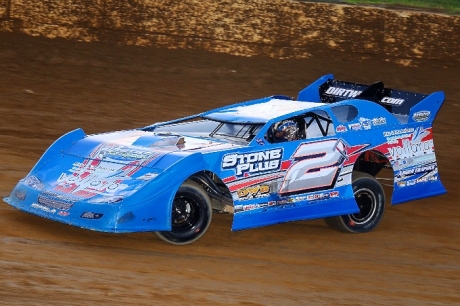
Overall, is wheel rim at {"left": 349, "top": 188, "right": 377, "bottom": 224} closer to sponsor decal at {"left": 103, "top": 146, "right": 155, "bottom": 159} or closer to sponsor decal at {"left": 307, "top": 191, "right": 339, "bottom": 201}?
sponsor decal at {"left": 307, "top": 191, "right": 339, "bottom": 201}

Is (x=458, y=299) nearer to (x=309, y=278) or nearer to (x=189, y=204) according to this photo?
(x=309, y=278)

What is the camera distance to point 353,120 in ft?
33.0

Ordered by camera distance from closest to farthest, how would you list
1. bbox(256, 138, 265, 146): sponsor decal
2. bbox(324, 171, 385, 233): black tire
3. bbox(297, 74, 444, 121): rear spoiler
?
bbox(256, 138, 265, 146): sponsor decal < bbox(324, 171, 385, 233): black tire < bbox(297, 74, 444, 121): rear spoiler

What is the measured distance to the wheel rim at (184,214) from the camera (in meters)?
8.78

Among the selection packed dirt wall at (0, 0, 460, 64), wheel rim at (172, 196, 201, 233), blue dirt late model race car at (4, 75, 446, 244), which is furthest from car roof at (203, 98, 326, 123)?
packed dirt wall at (0, 0, 460, 64)

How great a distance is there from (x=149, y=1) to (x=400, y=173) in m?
9.07

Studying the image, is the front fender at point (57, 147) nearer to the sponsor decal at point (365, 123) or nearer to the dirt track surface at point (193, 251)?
the dirt track surface at point (193, 251)

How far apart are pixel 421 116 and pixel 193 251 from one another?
11.4 feet

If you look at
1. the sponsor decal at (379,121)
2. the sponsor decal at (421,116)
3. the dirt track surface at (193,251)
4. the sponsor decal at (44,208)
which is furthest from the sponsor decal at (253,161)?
the sponsor decal at (421,116)

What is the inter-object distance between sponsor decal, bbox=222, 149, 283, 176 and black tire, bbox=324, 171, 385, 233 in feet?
3.66

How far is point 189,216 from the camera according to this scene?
8.85 meters

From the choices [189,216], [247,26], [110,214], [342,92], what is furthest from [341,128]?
[247,26]

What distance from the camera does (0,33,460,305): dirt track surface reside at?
745cm

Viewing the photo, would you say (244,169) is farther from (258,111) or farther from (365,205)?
(365,205)
